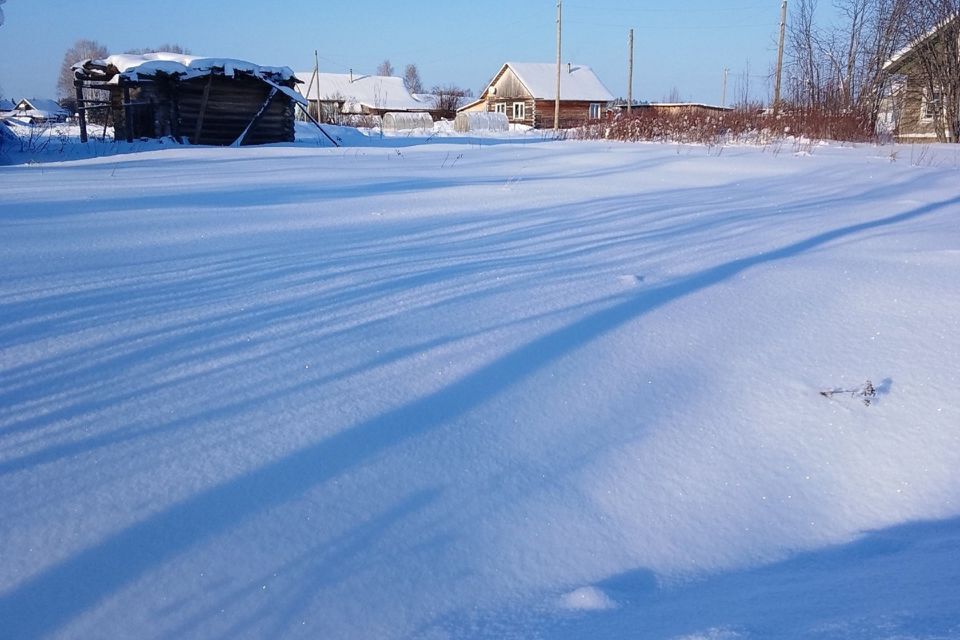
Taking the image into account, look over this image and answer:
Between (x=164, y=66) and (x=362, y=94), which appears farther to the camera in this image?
(x=362, y=94)

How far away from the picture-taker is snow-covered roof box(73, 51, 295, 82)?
14.3m

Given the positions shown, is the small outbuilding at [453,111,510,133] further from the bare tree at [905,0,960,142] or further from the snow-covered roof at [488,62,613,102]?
the bare tree at [905,0,960,142]

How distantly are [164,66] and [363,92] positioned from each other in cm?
4510

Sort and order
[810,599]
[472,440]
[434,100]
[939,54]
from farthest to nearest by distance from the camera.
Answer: [434,100] < [939,54] < [472,440] < [810,599]

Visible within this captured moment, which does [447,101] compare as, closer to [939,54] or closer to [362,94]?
[362,94]

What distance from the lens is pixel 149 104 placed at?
595 inches

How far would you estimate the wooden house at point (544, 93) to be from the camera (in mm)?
41344

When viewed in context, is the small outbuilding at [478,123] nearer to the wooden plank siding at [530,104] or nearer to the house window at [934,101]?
the wooden plank siding at [530,104]

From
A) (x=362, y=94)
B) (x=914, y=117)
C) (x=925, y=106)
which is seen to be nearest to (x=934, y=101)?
(x=925, y=106)

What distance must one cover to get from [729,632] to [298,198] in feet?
16.8

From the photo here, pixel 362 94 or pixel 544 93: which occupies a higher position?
pixel 362 94

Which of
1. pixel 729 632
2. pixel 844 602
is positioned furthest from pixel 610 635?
pixel 844 602

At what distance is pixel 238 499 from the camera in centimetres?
157

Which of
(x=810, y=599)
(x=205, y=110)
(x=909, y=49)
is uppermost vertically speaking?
(x=909, y=49)
